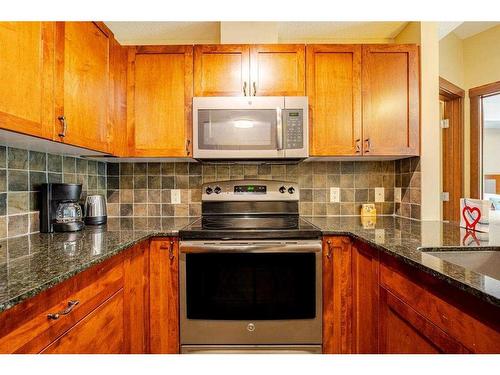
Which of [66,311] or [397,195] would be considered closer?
[66,311]

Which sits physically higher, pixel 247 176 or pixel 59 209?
pixel 247 176

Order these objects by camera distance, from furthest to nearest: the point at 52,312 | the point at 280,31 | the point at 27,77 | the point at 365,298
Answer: the point at 280,31
the point at 365,298
the point at 27,77
the point at 52,312

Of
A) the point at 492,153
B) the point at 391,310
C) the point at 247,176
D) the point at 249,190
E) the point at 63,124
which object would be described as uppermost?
the point at 492,153

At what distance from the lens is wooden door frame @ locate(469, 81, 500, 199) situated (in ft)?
9.05

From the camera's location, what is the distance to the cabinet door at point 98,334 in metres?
0.95

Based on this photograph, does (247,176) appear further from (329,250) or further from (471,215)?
(471,215)

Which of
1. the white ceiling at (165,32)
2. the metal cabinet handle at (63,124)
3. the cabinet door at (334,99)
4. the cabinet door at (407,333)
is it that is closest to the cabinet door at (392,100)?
the cabinet door at (334,99)

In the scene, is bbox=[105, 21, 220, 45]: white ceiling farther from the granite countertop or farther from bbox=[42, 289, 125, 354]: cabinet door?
bbox=[42, 289, 125, 354]: cabinet door

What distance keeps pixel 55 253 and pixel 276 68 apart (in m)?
1.67

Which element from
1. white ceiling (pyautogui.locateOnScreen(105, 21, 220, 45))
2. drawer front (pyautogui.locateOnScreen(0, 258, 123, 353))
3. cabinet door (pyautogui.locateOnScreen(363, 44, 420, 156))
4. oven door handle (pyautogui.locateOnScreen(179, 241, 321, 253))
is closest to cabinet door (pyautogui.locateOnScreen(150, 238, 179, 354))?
oven door handle (pyautogui.locateOnScreen(179, 241, 321, 253))

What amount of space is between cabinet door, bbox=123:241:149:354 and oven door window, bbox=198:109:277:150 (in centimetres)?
78

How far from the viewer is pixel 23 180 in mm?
1543

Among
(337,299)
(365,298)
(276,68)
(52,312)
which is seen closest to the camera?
(52,312)

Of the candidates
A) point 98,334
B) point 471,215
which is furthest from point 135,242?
point 471,215
